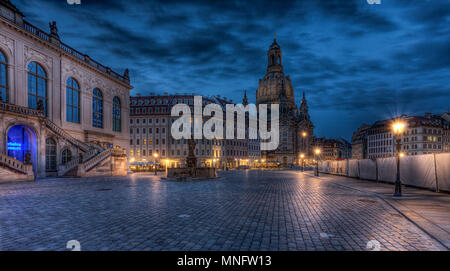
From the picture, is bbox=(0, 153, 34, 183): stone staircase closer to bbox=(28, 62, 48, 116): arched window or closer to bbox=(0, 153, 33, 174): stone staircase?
bbox=(0, 153, 33, 174): stone staircase

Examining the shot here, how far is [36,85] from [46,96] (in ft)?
6.19

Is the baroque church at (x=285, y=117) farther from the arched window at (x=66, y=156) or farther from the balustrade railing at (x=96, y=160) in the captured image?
the arched window at (x=66, y=156)

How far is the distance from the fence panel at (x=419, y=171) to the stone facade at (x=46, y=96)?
3685 centimetres

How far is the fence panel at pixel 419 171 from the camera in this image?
18739 mm

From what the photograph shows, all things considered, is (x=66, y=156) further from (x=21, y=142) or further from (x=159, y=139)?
(x=159, y=139)

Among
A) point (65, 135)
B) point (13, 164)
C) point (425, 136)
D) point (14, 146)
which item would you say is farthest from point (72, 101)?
point (425, 136)

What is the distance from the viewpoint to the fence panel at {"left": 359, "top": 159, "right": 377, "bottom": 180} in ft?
91.2

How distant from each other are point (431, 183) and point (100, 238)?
2174 centimetres

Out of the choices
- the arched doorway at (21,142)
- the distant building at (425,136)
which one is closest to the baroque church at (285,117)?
the distant building at (425,136)

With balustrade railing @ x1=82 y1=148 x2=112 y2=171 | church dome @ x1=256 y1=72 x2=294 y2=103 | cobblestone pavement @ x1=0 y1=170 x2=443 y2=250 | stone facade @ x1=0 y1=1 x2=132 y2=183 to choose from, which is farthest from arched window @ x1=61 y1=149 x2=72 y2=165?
church dome @ x1=256 y1=72 x2=294 y2=103

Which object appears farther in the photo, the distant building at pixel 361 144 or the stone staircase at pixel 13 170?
the distant building at pixel 361 144

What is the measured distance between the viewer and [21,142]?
98.9ft

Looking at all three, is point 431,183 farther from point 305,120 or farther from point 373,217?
point 305,120
